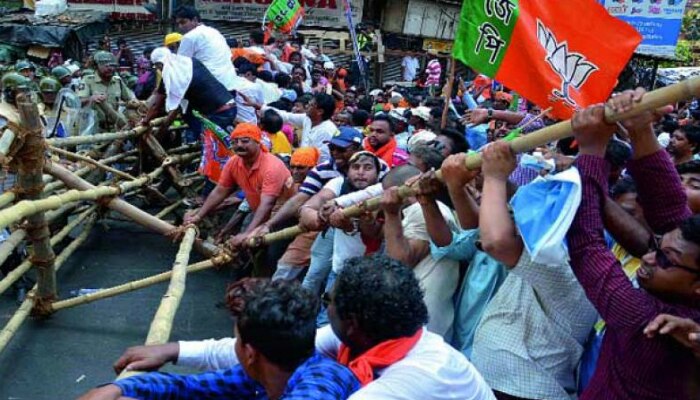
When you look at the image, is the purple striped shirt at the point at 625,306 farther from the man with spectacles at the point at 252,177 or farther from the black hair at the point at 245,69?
the black hair at the point at 245,69

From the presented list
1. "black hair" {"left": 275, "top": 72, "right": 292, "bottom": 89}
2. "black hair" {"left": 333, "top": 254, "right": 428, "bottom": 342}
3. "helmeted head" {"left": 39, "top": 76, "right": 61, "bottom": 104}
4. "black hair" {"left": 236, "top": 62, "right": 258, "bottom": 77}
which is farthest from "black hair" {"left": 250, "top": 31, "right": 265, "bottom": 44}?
"black hair" {"left": 333, "top": 254, "right": 428, "bottom": 342}

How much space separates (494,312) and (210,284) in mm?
3679

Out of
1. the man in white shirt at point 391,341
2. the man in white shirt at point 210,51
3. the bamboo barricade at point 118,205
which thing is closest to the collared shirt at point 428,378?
the man in white shirt at point 391,341

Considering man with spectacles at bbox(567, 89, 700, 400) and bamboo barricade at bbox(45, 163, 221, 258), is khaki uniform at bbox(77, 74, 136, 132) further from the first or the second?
man with spectacles at bbox(567, 89, 700, 400)

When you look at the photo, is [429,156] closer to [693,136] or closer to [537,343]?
[537,343]

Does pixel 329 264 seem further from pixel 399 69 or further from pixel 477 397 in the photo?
pixel 399 69

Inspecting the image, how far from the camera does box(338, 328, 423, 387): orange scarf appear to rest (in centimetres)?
187

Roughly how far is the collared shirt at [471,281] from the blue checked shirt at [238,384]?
1168 mm

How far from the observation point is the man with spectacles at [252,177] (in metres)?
5.11

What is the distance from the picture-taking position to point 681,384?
1828 mm

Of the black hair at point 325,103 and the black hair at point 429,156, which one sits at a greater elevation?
the black hair at point 429,156

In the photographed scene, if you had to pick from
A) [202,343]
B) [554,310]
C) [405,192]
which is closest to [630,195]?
[554,310]

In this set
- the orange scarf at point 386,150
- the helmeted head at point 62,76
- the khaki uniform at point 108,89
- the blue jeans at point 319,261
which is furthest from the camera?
the helmeted head at point 62,76

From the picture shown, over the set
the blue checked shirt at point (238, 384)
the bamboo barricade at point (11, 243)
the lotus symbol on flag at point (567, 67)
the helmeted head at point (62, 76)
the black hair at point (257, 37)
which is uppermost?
the lotus symbol on flag at point (567, 67)
